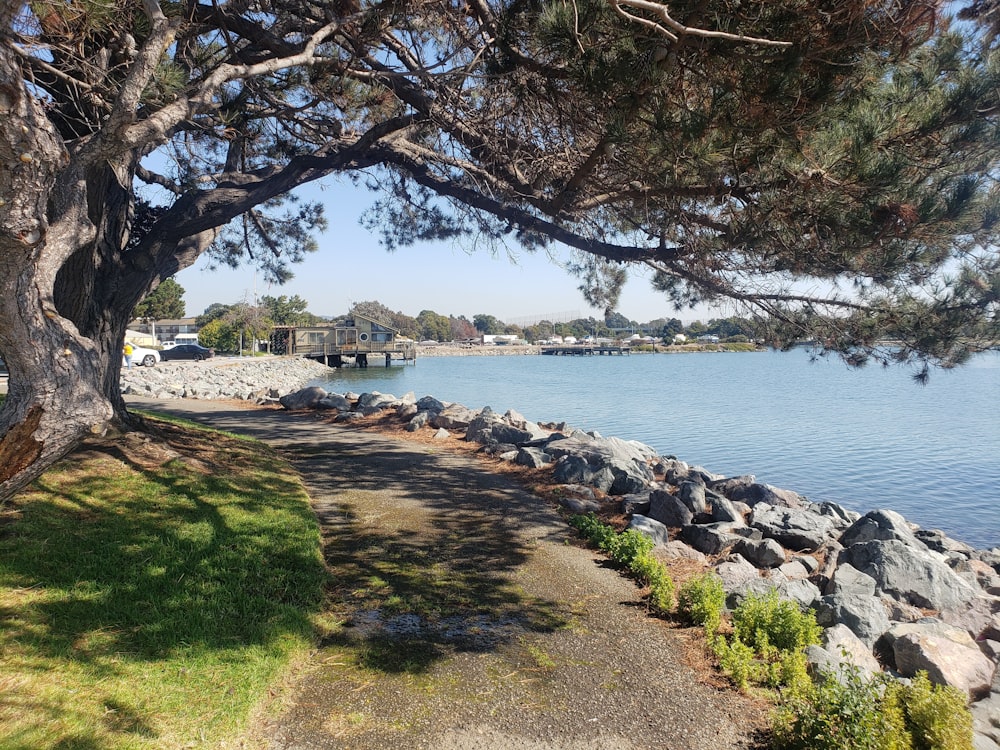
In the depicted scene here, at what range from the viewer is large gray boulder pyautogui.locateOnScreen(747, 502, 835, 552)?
8.00 m

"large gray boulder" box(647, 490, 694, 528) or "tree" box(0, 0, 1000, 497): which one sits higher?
"tree" box(0, 0, 1000, 497)

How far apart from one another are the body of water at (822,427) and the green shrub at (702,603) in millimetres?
4768

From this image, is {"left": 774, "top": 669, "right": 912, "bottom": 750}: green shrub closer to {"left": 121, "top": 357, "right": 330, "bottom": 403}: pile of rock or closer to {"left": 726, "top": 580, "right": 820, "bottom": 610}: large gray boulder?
{"left": 726, "top": 580, "right": 820, "bottom": 610}: large gray boulder

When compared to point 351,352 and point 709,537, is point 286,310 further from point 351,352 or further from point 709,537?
point 709,537

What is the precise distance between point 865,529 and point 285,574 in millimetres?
7523

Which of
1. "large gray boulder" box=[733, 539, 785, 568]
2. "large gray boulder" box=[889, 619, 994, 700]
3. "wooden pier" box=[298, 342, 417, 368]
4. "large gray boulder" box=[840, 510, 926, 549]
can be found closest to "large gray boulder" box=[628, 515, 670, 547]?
"large gray boulder" box=[733, 539, 785, 568]

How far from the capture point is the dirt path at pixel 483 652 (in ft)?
11.4

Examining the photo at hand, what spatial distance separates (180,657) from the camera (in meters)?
3.74

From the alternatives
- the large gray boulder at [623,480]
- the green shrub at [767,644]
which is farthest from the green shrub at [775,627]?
the large gray boulder at [623,480]

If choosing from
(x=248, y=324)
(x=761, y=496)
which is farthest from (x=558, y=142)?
(x=248, y=324)

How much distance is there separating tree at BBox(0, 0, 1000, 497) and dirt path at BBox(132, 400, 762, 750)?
2.20 metres

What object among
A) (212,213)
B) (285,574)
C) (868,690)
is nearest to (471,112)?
(212,213)

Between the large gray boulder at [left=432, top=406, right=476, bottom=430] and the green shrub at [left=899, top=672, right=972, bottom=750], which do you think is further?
the large gray boulder at [left=432, top=406, right=476, bottom=430]

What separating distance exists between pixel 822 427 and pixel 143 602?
23598 millimetres
